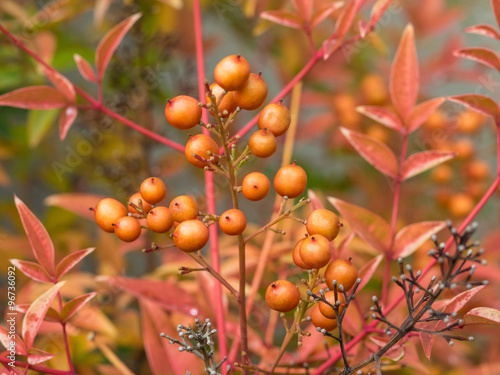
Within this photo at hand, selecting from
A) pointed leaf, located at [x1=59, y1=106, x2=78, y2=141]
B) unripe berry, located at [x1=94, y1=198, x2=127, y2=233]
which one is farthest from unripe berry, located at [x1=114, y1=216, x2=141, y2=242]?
pointed leaf, located at [x1=59, y1=106, x2=78, y2=141]

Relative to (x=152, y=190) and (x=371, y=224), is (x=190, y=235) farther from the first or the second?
(x=371, y=224)

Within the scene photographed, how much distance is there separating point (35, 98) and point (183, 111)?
0.15 m

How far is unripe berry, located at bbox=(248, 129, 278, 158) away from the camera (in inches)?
8.6

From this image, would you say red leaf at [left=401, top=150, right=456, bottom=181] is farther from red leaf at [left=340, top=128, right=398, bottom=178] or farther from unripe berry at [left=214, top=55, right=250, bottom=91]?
unripe berry at [left=214, top=55, right=250, bottom=91]

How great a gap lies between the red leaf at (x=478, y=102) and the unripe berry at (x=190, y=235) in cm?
18

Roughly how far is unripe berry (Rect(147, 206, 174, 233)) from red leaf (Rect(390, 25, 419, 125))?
185 mm

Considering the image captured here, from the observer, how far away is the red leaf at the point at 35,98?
0.31 metres

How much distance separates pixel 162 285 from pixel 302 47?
19.7 inches

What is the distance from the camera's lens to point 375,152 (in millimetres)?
330

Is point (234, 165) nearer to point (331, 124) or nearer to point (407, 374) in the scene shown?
point (407, 374)

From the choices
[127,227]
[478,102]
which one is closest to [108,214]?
[127,227]

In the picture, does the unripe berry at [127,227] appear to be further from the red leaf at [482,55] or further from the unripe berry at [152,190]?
the red leaf at [482,55]

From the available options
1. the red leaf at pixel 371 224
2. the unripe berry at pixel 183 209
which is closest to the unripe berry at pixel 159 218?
the unripe berry at pixel 183 209

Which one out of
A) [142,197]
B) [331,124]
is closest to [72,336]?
[142,197]
